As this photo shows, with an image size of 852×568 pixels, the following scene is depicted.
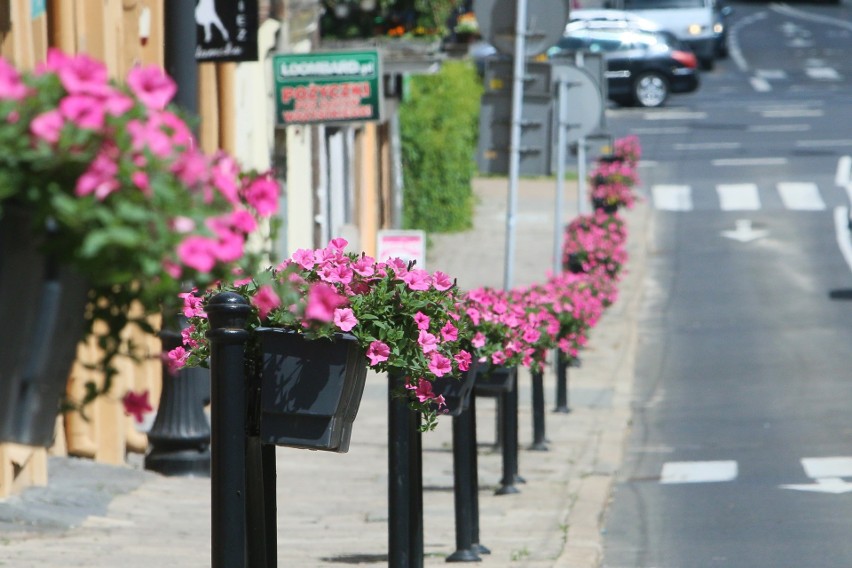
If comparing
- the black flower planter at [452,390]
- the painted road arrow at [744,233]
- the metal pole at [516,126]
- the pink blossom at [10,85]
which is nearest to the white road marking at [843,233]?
the painted road arrow at [744,233]

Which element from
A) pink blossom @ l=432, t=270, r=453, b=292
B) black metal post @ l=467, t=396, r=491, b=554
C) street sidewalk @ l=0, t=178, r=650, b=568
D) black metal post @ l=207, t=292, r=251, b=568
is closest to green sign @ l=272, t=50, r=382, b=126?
street sidewalk @ l=0, t=178, r=650, b=568

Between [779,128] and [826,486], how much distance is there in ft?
99.4

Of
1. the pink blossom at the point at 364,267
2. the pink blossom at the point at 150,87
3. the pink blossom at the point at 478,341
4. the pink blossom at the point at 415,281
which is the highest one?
the pink blossom at the point at 150,87

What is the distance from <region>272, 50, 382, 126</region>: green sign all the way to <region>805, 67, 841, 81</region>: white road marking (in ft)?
111

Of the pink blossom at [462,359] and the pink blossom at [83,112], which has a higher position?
the pink blossom at [83,112]

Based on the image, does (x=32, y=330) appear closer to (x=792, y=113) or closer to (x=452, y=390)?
(x=452, y=390)

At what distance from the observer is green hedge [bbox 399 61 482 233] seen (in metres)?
30.1

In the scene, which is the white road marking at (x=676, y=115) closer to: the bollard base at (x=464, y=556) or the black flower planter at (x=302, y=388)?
the bollard base at (x=464, y=556)

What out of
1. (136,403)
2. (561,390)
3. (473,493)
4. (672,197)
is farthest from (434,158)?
(136,403)

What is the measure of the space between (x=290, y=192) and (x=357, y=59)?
8.86 feet

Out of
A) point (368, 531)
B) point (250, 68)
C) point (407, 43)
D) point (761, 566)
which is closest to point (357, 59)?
point (250, 68)

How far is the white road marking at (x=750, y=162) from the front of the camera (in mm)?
36906

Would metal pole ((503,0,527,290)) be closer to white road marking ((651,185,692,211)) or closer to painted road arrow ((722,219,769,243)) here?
painted road arrow ((722,219,769,243))

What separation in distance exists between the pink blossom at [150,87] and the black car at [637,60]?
39.5m
